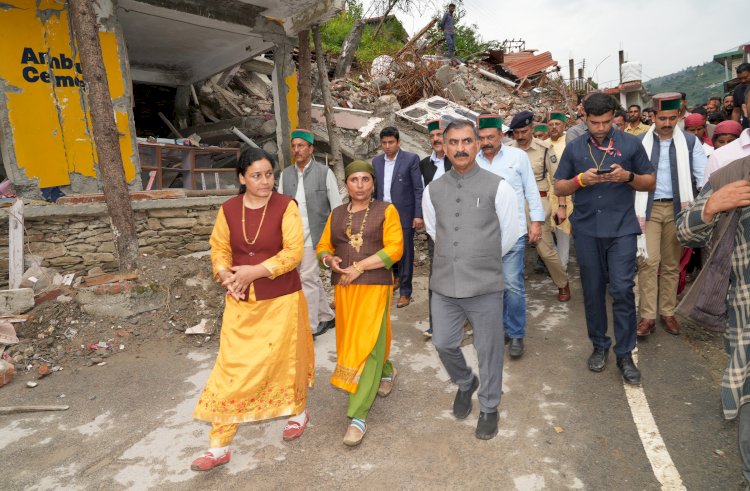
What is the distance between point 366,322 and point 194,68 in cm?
1039

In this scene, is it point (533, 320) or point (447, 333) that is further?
point (533, 320)

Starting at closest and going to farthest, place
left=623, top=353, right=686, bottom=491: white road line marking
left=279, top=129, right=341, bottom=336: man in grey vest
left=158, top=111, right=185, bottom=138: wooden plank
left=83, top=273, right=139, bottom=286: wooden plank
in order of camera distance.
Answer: left=623, top=353, right=686, bottom=491: white road line marking → left=279, top=129, right=341, bottom=336: man in grey vest → left=83, top=273, right=139, bottom=286: wooden plank → left=158, top=111, right=185, bottom=138: wooden plank

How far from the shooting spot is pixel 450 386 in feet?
12.2

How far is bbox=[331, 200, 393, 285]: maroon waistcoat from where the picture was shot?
3191 mm

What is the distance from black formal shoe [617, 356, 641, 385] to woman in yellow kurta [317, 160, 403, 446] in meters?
1.84

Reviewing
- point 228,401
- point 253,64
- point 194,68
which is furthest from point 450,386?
point 253,64

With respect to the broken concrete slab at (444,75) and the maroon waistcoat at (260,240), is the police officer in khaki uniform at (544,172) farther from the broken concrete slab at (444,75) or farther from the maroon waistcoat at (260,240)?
the broken concrete slab at (444,75)

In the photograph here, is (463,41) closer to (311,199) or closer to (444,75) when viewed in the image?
(444,75)

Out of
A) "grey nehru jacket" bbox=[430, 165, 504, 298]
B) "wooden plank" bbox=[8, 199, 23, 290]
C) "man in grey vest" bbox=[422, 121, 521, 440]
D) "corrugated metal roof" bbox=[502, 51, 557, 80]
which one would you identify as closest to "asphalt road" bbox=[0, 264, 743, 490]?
"man in grey vest" bbox=[422, 121, 521, 440]

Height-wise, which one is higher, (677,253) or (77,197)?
(77,197)

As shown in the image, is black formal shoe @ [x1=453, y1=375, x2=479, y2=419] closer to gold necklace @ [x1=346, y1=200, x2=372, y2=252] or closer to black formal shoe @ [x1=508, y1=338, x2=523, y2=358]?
black formal shoe @ [x1=508, y1=338, x2=523, y2=358]

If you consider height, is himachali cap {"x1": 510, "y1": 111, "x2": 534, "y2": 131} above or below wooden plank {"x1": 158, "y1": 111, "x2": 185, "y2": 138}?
below

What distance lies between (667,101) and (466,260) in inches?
101

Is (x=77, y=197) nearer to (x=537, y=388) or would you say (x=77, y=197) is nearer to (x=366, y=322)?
(x=366, y=322)
